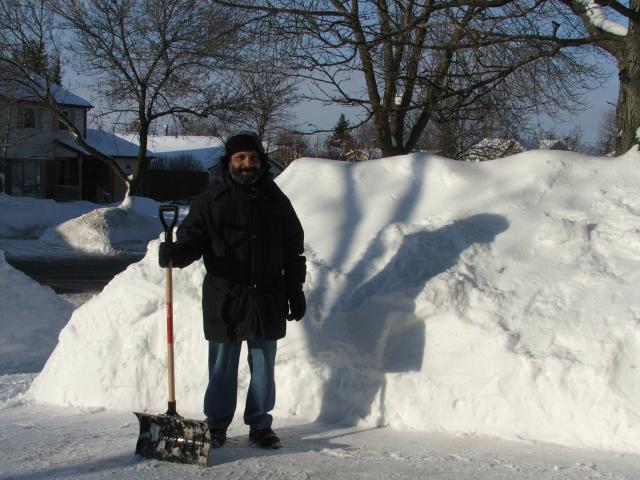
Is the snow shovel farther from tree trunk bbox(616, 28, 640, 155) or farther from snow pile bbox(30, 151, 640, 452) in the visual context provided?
tree trunk bbox(616, 28, 640, 155)

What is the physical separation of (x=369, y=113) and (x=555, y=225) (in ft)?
15.0

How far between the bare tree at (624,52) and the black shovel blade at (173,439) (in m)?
4.82

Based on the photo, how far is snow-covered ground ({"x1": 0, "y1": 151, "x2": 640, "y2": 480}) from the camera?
3.85 meters

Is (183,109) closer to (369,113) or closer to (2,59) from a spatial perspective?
(2,59)

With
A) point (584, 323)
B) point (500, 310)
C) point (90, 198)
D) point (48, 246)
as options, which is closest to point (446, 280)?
point (500, 310)

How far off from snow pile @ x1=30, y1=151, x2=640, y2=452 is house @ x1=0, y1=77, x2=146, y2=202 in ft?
96.8

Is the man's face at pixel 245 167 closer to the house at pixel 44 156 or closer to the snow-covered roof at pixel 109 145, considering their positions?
the house at pixel 44 156

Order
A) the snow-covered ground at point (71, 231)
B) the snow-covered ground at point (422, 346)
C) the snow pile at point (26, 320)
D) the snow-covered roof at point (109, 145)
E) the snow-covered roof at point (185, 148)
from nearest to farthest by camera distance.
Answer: the snow-covered ground at point (422, 346)
the snow pile at point (26, 320)
the snow-covered ground at point (71, 231)
the snow-covered roof at point (109, 145)
the snow-covered roof at point (185, 148)

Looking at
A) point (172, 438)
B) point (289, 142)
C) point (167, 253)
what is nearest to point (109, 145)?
point (289, 142)

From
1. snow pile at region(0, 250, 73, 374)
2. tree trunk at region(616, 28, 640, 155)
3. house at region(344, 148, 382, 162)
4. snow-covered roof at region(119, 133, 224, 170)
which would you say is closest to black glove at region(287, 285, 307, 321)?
snow pile at region(0, 250, 73, 374)

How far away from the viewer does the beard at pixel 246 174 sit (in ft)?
13.0

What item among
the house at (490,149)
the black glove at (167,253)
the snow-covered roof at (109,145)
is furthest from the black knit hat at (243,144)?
the snow-covered roof at (109,145)

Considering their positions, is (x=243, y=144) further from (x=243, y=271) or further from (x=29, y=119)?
(x=29, y=119)

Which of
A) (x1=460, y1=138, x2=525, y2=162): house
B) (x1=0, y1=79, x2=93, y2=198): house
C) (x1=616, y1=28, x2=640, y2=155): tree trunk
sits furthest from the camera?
(x1=0, y1=79, x2=93, y2=198): house
